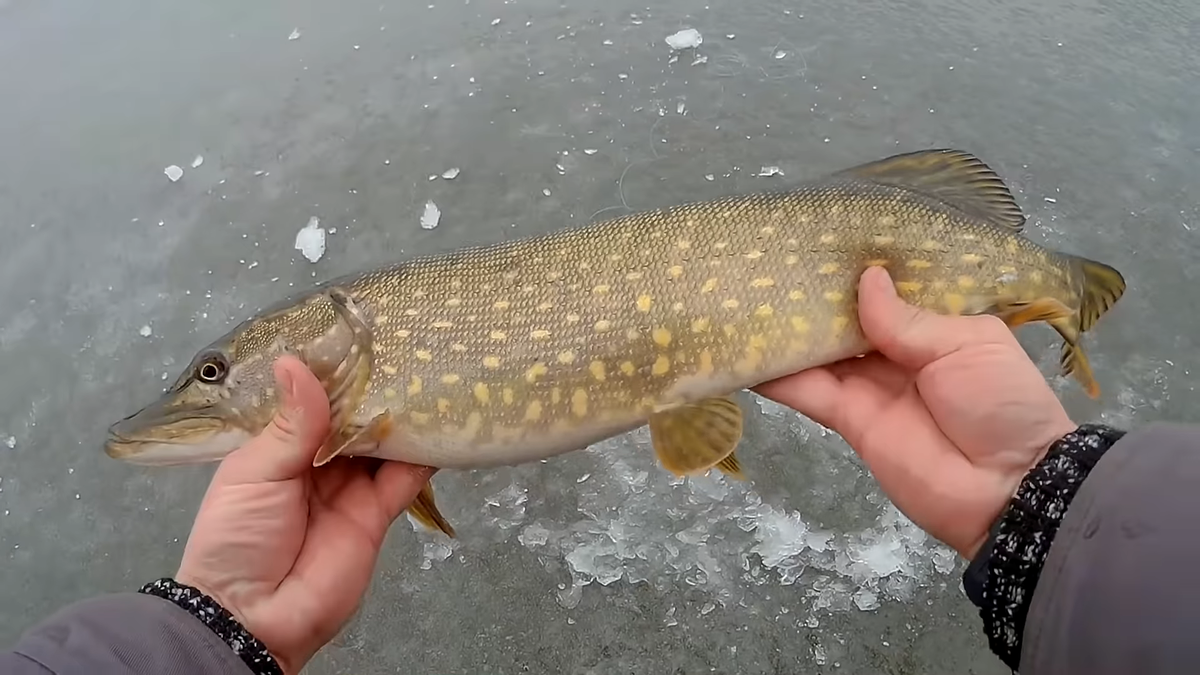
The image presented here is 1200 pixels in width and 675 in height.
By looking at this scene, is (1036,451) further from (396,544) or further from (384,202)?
(384,202)

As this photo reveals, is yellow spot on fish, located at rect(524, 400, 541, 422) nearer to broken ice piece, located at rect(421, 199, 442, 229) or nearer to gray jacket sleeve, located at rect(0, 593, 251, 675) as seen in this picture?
gray jacket sleeve, located at rect(0, 593, 251, 675)

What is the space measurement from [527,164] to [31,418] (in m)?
1.92

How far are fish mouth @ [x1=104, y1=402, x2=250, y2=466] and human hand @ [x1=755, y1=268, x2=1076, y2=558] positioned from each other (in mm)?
1132

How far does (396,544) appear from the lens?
93.8 inches

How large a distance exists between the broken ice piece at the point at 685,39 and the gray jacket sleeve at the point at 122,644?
3279 millimetres

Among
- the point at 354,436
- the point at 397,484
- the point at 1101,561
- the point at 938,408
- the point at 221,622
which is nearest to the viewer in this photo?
the point at 1101,561

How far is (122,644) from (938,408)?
1.38 meters

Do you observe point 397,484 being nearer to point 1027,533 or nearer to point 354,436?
point 354,436

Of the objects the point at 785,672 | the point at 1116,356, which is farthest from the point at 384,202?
the point at 1116,356

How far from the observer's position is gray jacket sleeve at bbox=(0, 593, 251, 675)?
117 centimetres

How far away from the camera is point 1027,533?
124 cm

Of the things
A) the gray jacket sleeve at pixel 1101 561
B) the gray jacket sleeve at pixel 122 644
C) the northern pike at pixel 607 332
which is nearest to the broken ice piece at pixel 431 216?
the northern pike at pixel 607 332

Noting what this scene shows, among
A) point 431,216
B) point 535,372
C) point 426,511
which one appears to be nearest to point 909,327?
point 535,372

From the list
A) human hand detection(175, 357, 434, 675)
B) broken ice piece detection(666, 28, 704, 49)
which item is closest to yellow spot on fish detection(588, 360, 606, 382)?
human hand detection(175, 357, 434, 675)
